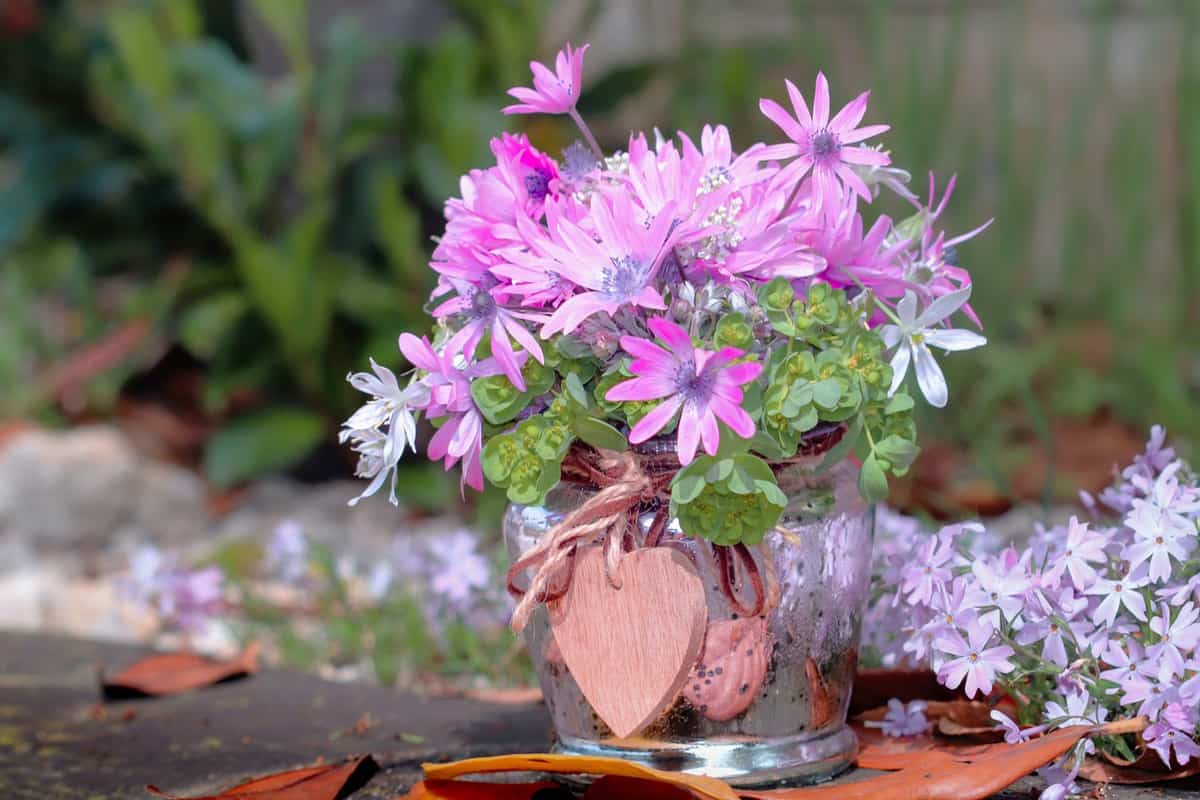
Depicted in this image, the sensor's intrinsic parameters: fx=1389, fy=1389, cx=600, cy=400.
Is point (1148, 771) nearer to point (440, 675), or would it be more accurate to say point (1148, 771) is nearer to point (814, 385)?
point (814, 385)

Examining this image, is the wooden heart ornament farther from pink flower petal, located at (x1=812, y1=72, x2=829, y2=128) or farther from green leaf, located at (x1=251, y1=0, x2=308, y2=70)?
green leaf, located at (x1=251, y1=0, x2=308, y2=70)

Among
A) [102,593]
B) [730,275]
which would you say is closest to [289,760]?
[730,275]

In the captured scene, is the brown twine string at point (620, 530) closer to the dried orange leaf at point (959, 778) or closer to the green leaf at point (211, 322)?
the dried orange leaf at point (959, 778)

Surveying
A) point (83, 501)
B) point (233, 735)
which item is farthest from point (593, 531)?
point (83, 501)

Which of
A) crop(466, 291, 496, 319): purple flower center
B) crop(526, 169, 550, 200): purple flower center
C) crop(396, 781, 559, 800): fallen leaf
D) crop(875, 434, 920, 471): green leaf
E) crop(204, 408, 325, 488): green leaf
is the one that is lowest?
crop(396, 781, 559, 800): fallen leaf

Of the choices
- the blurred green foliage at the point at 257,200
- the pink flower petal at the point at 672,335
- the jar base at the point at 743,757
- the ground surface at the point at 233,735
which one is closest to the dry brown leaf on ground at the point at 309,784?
the ground surface at the point at 233,735

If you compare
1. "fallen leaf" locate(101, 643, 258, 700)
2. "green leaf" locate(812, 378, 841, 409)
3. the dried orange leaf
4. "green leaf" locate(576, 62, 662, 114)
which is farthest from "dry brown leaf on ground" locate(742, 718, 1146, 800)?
"green leaf" locate(576, 62, 662, 114)

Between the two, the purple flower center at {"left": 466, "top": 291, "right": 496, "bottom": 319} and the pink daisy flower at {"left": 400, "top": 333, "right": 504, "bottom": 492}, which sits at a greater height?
the purple flower center at {"left": 466, "top": 291, "right": 496, "bottom": 319}

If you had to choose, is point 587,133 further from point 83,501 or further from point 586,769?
point 83,501
